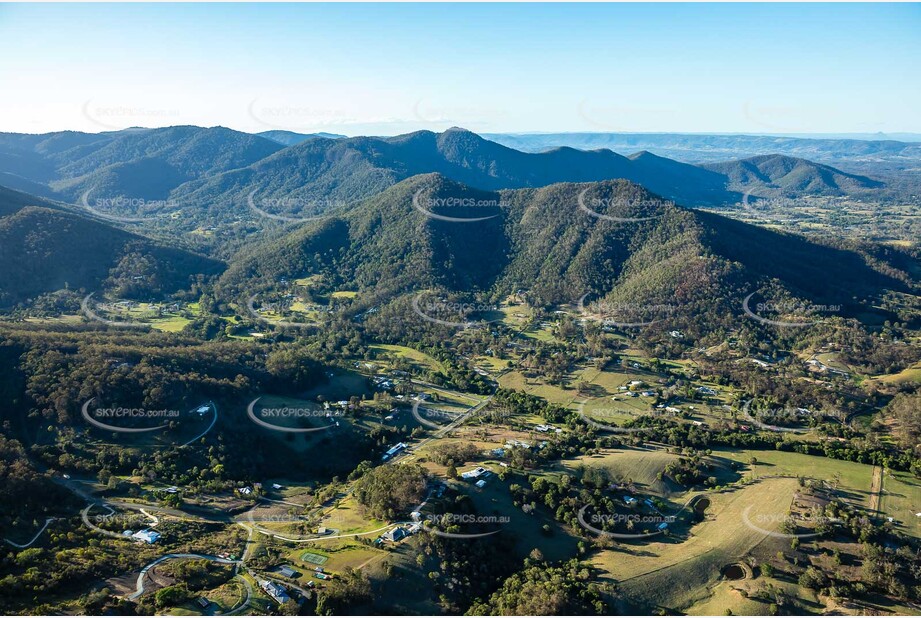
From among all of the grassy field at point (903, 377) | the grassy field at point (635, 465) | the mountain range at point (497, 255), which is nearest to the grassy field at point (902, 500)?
the grassy field at point (635, 465)

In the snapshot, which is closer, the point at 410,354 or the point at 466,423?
the point at 466,423

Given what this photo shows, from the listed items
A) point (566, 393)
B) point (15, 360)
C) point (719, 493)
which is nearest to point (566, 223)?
point (566, 393)

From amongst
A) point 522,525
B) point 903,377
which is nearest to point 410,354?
point 522,525

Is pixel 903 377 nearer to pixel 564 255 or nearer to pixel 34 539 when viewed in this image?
pixel 564 255

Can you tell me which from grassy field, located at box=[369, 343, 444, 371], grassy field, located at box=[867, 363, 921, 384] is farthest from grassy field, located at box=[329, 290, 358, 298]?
grassy field, located at box=[867, 363, 921, 384]

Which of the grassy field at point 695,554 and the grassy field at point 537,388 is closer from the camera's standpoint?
the grassy field at point 695,554

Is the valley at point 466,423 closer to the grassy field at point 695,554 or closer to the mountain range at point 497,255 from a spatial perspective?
the grassy field at point 695,554

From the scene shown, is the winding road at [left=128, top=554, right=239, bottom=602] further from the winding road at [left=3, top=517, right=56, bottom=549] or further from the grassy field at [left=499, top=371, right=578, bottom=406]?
the grassy field at [left=499, top=371, right=578, bottom=406]

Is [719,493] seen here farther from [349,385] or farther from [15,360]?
[15,360]

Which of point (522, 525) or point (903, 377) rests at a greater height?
point (903, 377)
